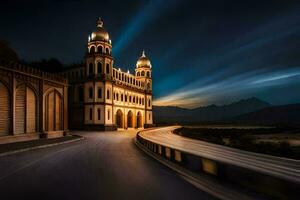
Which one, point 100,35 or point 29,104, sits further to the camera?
point 100,35

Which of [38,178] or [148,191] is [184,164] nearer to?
[148,191]

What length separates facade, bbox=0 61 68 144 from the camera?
84.1 feet

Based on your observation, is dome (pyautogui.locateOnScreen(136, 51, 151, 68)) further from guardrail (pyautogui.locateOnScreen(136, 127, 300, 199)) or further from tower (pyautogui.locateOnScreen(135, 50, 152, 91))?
guardrail (pyautogui.locateOnScreen(136, 127, 300, 199))

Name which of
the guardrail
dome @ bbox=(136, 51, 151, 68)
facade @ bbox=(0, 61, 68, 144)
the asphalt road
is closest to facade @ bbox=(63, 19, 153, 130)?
dome @ bbox=(136, 51, 151, 68)

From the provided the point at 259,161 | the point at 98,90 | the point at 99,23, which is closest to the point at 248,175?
the point at 259,161

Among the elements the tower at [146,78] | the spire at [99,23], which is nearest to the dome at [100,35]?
the spire at [99,23]

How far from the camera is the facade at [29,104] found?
84.1 feet

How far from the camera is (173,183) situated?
9375mm

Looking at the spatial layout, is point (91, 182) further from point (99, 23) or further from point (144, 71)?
point (144, 71)

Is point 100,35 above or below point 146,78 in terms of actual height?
above

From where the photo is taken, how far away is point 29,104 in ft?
95.5

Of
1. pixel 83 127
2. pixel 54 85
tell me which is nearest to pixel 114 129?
pixel 83 127

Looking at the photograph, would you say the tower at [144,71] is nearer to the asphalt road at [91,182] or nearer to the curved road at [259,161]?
the curved road at [259,161]

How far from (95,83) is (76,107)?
6.34 metres
